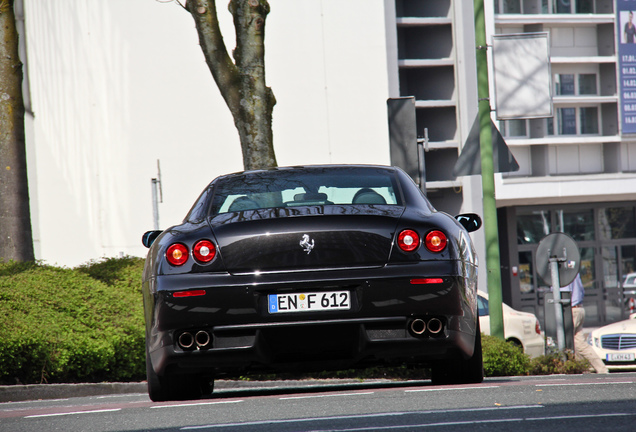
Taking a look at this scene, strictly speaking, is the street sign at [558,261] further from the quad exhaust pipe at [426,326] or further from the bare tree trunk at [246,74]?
the quad exhaust pipe at [426,326]

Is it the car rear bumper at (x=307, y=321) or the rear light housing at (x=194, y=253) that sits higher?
the rear light housing at (x=194, y=253)

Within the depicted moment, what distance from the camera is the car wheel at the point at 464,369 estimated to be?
20.6ft

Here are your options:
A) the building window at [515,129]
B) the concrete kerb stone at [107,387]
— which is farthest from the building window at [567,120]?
the concrete kerb stone at [107,387]

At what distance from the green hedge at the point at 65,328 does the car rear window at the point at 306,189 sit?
549 cm

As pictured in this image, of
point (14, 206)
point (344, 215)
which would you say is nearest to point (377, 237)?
point (344, 215)

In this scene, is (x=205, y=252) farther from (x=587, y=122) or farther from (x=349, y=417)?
(x=587, y=122)

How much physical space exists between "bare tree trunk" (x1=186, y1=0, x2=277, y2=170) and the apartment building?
1869 centimetres

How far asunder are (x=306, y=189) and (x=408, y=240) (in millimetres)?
1008

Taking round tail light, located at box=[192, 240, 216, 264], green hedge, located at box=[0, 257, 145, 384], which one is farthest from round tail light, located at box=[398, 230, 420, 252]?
green hedge, located at box=[0, 257, 145, 384]

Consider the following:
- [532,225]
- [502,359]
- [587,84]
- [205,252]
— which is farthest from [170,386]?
[587,84]

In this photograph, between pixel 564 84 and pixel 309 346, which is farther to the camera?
pixel 564 84

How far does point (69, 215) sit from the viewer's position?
32.9 metres

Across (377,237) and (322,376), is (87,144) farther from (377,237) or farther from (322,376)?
(377,237)

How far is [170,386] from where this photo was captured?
6.28m
